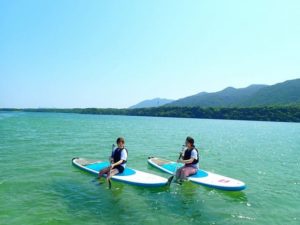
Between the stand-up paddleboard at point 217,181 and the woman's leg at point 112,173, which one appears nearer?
the stand-up paddleboard at point 217,181

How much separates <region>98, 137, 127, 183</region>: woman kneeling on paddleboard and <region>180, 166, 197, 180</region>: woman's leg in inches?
114

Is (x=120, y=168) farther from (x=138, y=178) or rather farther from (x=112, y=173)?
(x=138, y=178)

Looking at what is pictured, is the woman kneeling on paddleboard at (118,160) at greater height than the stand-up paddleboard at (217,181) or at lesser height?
greater

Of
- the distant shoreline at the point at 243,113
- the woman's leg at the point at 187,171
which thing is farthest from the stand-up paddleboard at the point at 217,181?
the distant shoreline at the point at 243,113

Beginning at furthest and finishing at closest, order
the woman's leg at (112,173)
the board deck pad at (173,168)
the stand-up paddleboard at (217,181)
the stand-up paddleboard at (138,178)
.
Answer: the board deck pad at (173,168), the woman's leg at (112,173), the stand-up paddleboard at (138,178), the stand-up paddleboard at (217,181)

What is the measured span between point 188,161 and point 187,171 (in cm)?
49

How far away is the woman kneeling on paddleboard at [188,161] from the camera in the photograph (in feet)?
50.3

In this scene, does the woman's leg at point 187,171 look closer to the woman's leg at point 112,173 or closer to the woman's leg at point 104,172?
the woman's leg at point 112,173

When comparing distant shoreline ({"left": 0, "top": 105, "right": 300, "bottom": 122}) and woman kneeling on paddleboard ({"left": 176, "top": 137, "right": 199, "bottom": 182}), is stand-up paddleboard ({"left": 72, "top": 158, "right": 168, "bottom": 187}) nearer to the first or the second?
woman kneeling on paddleboard ({"left": 176, "top": 137, "right": 199, "bottom": 182})

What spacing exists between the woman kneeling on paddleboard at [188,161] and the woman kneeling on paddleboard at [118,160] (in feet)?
9.18

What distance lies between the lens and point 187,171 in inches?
607

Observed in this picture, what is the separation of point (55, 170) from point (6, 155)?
6.69m

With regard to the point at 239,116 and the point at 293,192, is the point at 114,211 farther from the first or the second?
the point at 239,116

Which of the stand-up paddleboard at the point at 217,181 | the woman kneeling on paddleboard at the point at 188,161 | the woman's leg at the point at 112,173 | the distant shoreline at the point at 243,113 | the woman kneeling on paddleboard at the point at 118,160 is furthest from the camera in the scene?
the distant shoreline at the point at 243,113
